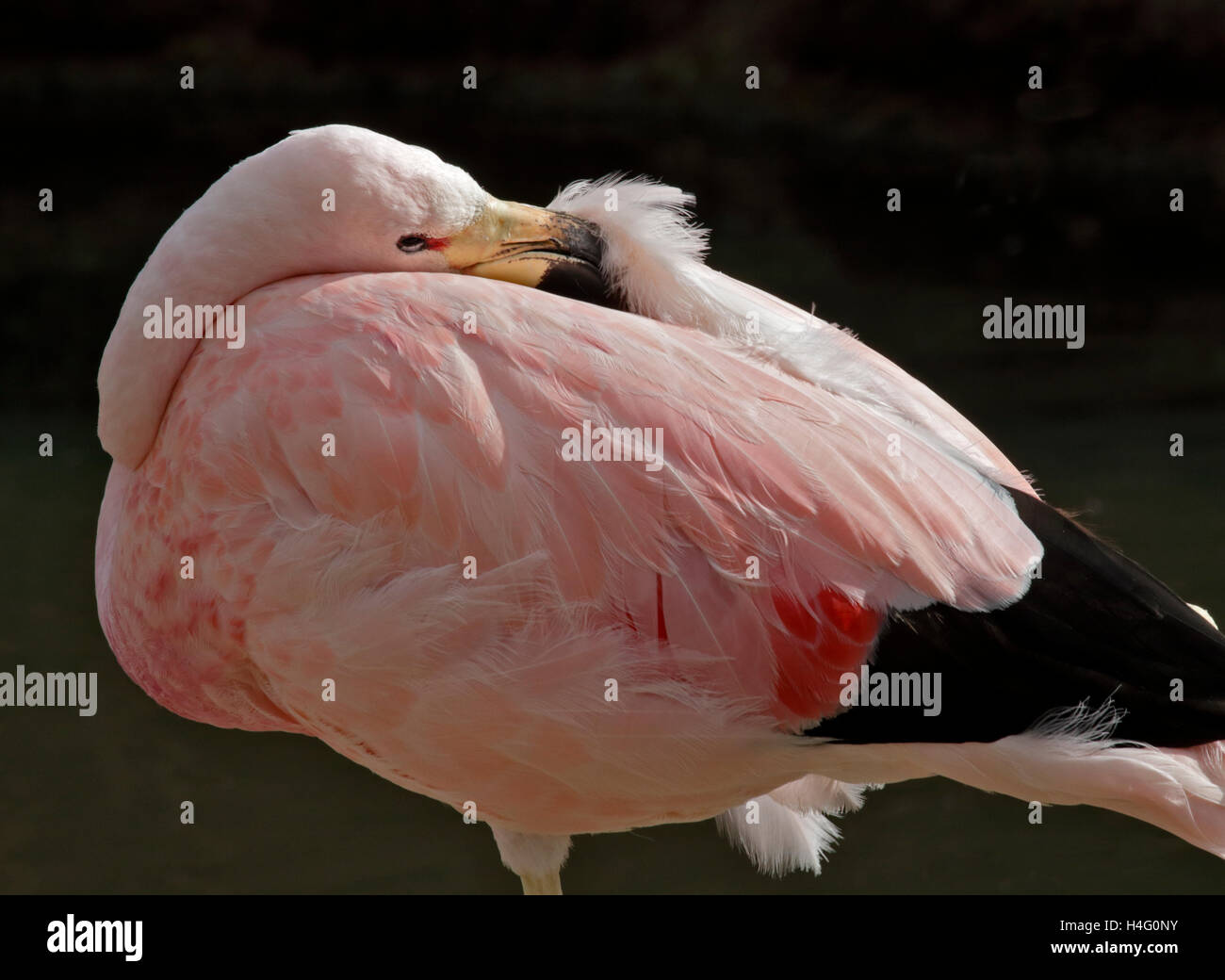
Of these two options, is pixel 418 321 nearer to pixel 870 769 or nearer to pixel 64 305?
pixel 870 769

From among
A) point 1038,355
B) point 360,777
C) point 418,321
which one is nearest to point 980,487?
point 418,321

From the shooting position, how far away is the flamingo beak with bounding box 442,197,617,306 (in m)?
2.00

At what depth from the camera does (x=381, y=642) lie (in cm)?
179

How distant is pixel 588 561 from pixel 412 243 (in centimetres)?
53

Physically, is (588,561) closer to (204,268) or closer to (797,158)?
(204,268)

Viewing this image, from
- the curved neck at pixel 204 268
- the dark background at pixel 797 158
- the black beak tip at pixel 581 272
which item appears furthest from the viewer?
the dark background at pixel 797 158

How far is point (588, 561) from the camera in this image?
1.78 metres

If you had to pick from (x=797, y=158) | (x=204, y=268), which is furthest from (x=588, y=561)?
(x=797, y=158)

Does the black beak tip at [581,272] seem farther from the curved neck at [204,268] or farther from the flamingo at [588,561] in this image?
the curved neck at [204,268]

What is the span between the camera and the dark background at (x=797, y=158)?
5016 millimetres

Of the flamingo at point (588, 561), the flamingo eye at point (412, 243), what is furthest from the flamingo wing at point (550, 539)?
the flamingo eye at point (412, 243)

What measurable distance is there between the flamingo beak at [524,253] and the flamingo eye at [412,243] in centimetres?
3

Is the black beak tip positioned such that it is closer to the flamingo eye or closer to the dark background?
the flamingo eye

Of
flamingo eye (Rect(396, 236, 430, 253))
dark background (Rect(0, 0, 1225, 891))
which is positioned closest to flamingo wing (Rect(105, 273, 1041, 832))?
flamingo eye (Rect(396, 236, 430, 253))
